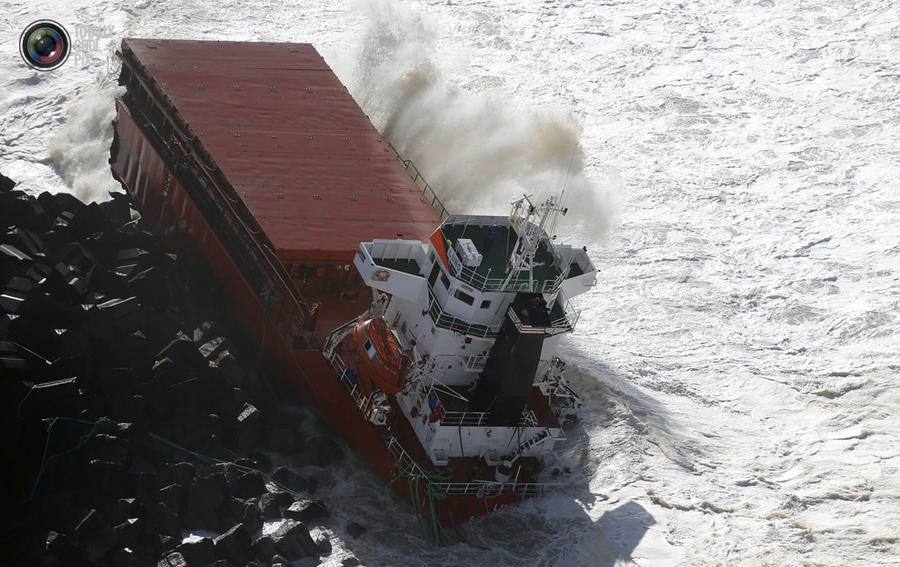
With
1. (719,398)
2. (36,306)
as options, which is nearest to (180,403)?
(36,306)

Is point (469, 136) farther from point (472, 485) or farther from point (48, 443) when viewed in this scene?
point (48, 443)

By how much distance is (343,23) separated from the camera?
4456 centimetres

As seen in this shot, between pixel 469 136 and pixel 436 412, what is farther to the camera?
pixel 469 136

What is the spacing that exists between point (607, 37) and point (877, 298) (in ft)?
61.7

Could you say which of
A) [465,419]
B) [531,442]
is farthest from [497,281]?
[531,442]

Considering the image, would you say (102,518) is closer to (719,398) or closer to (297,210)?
(297,210)

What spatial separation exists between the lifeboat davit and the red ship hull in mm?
694

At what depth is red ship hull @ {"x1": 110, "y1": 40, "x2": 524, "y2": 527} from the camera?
21.8 metres

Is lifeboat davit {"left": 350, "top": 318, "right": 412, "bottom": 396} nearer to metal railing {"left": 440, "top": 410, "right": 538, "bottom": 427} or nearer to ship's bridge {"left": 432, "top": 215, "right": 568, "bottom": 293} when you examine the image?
metal railing {"left": 440, "top": 410, "right": 538, "bottom": 427}

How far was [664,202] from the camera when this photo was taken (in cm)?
3425

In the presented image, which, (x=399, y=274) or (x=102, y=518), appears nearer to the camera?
(x=102, y=518)

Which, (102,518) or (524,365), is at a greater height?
(524,365)

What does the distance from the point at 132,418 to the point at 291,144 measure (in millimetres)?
9349

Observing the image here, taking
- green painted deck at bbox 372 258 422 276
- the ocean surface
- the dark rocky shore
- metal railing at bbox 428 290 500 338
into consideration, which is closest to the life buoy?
metal railing at bbox 428 290 500 338
